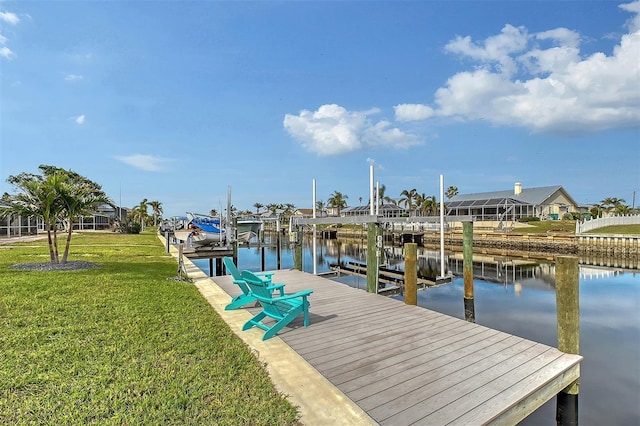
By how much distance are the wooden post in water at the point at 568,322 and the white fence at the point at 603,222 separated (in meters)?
34.8

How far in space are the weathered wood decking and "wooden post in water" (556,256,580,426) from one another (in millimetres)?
194

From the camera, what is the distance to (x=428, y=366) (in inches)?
173

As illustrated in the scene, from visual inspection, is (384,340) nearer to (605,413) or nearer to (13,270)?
(605,413)

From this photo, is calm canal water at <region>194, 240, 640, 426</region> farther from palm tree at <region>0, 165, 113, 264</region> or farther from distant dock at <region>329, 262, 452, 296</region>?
palm tree at <region>0, 165, 113, 264</region>

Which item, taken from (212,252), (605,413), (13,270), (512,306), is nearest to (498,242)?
(512,306)

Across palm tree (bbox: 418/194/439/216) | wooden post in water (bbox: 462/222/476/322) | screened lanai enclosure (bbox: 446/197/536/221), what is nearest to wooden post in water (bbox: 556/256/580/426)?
wooden post in water (bbox: 462/222/476/322)

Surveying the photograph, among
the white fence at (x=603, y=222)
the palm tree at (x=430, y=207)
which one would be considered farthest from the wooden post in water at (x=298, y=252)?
the palm tree at (x=430, y=207)

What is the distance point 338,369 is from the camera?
14.1ft

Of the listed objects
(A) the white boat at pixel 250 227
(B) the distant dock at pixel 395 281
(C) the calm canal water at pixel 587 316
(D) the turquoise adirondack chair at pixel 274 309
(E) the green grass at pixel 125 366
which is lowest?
(C) the calm canal water at pixel 587 316

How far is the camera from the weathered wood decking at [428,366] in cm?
354

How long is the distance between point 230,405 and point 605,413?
6431mm

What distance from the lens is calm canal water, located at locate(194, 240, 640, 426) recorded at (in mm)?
6286

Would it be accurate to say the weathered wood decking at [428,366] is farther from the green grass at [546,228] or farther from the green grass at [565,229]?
the green grass at [546,228]

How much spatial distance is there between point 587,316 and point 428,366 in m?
11.7
